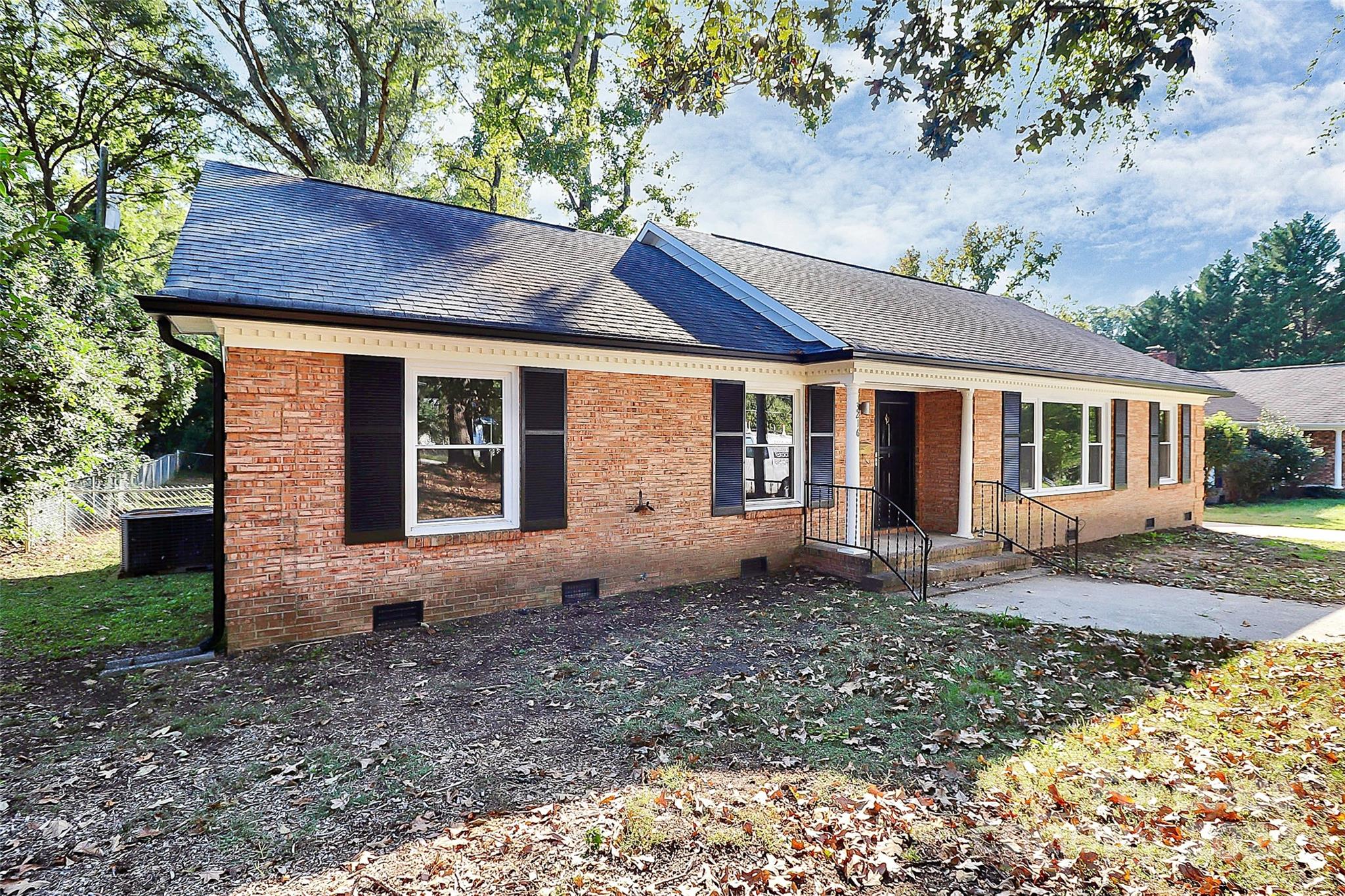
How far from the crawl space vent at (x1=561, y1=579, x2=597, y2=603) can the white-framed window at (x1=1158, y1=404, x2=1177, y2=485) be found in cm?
1397

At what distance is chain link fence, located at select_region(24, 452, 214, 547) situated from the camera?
1123 cm

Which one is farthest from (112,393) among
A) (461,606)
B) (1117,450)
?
(1117,450)

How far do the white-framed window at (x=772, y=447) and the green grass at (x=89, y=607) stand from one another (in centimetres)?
695

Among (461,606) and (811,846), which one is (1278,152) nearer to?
(811,846)

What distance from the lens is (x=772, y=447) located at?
31.3 ft

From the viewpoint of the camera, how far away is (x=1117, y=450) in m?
13.1

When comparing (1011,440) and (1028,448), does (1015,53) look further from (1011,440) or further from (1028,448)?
(1028,448)

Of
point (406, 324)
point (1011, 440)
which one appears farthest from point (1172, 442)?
point (406, 324)

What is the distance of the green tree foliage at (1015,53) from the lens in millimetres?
5211

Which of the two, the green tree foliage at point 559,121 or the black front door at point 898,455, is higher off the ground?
the green tree foliage at point 559,121

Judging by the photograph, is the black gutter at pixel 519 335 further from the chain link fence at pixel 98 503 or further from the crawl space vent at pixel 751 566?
the chain link fence at pixel 98 503

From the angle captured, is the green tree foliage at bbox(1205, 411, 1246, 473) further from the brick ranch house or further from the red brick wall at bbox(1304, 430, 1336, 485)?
the brick ranch house

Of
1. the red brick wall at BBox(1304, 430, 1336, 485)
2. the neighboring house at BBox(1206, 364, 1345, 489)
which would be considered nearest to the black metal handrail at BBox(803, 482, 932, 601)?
the neighboring house at BBox(1206, 364, 1345, 489)

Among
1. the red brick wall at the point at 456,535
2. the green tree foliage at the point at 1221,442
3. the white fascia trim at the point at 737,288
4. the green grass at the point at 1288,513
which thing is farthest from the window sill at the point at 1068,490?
the green tree foliage at the point at 1221,442
